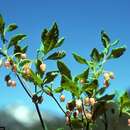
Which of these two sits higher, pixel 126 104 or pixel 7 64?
pixel 7 64

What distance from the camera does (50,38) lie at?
105 inches

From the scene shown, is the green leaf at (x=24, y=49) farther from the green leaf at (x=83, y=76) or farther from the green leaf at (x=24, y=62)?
the green leaf at (x=83, y=76)

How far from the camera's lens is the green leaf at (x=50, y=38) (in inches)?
104

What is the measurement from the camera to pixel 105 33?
2.88 meters

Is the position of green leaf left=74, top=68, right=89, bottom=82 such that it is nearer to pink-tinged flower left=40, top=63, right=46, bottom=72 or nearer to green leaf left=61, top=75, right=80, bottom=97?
green leaf left=61, top=75, right=80, bottom=97

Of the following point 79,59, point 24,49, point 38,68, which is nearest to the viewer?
point 38,68

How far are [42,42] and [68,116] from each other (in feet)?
1.42

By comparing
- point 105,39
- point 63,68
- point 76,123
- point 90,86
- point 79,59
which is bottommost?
point 76,123

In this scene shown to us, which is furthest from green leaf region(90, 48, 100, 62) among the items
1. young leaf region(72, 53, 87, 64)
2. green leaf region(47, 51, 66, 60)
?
green leaf region(47, 51, 66, 60)

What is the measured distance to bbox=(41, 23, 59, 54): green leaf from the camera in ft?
8.63

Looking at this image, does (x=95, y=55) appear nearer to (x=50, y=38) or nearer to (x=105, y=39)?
(x=105, y=39)

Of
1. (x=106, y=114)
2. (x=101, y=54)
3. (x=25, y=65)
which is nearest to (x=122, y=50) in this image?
(x=101, y=54)

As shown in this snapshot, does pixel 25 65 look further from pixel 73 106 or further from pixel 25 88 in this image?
pixel 73 106

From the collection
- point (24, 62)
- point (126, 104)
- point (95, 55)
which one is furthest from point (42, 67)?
point (126, 104)
